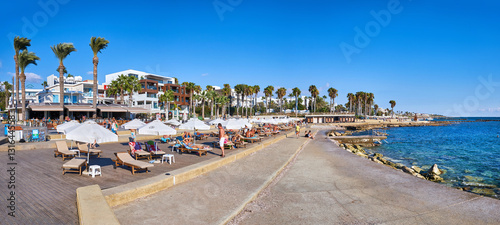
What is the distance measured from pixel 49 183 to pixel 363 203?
28.7 feet

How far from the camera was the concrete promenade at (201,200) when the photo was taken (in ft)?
17.6

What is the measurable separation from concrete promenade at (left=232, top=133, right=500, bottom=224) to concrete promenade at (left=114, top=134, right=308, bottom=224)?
38 cm

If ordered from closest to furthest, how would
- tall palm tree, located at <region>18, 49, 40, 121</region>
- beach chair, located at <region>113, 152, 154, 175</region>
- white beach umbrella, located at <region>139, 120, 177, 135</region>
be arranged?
1. beach chair, located at <region>113, 152, 154, 175</region>
2. white beach umbrella, located at <region>139, 120, 177, 135</region>
3. tall palm tree, located at <region>18, 49, 40, 121</region>

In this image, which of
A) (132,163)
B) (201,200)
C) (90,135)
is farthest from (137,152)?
(201,200)

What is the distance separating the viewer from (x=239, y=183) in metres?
8.30

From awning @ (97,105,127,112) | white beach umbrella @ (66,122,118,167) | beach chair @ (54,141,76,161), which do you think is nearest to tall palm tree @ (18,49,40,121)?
awning @ (97,105,127,112)

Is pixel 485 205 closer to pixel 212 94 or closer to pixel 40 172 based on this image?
pixel 40 172

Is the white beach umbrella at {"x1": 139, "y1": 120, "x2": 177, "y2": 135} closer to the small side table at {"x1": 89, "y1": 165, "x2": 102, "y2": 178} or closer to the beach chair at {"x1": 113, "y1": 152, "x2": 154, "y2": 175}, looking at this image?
the beach chair at {"x1": 113, "y1": 152, "x2": 154, "y2": 175}

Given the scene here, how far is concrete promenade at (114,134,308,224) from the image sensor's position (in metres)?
5.38

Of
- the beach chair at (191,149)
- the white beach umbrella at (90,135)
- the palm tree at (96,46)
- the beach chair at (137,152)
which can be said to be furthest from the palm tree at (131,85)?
the white beach umbrella at (90,135)

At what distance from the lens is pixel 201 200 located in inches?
257

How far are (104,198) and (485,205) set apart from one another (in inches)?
391

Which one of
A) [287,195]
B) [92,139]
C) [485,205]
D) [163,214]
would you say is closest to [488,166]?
[485,205]

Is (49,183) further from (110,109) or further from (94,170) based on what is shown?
(110,109)
